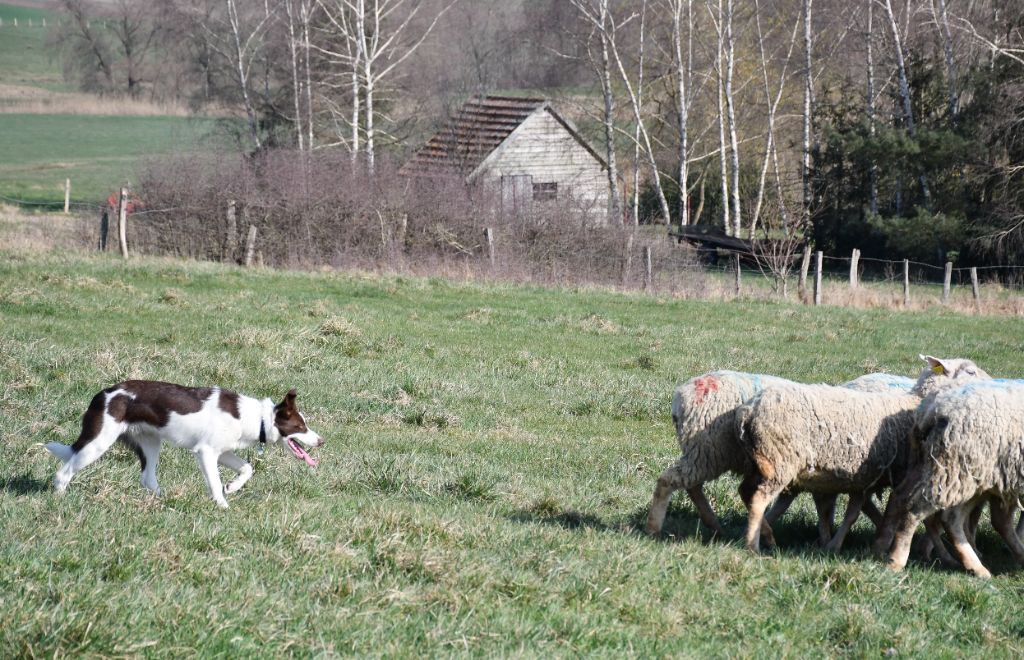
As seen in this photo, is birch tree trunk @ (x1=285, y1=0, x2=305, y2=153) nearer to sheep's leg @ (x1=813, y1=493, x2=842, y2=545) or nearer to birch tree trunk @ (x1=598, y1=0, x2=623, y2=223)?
birch tree trunk @ (x1=598, y1=0, x2=623, y2=223)

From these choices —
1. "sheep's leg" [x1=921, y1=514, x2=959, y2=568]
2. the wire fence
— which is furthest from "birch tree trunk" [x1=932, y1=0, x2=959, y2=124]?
"sheep's leg" [x1=921, y1=514, x2=959, y2=568]

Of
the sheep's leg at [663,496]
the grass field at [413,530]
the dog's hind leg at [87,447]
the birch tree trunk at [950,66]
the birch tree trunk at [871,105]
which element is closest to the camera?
the grass field at [413,530]

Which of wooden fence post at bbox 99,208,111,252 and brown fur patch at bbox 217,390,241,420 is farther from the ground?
wooden fence post at bbox 99,208,111,252

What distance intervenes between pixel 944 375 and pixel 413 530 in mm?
4555

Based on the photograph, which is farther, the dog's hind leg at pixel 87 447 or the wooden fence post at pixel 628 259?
the wooden fence post at pixel 628 259

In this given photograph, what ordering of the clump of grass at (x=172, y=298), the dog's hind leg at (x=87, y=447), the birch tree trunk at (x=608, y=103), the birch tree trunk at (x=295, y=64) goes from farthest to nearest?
the birch tree trunk at (x=295, y=64) < the birch tree trunk at (x=608, y=103) < the clump of grass at (x=172, y=298) < the dog's hind leg at (x=87, y=447)

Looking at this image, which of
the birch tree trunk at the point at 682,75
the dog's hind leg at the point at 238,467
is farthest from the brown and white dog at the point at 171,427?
the birch tree trunk at the point at 682,75

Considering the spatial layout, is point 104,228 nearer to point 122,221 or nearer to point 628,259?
point 122,221

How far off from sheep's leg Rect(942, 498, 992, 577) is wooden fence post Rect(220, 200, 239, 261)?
2267 centimetres

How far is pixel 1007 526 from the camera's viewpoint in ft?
23.5

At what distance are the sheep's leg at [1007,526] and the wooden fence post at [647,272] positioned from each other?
19.8m

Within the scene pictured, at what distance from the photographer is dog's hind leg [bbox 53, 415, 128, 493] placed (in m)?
6.64

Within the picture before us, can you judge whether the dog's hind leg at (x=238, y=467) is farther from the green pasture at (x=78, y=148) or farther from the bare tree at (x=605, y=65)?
the green pasture at (x=78, y=148)

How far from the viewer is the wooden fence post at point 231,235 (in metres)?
26.9
